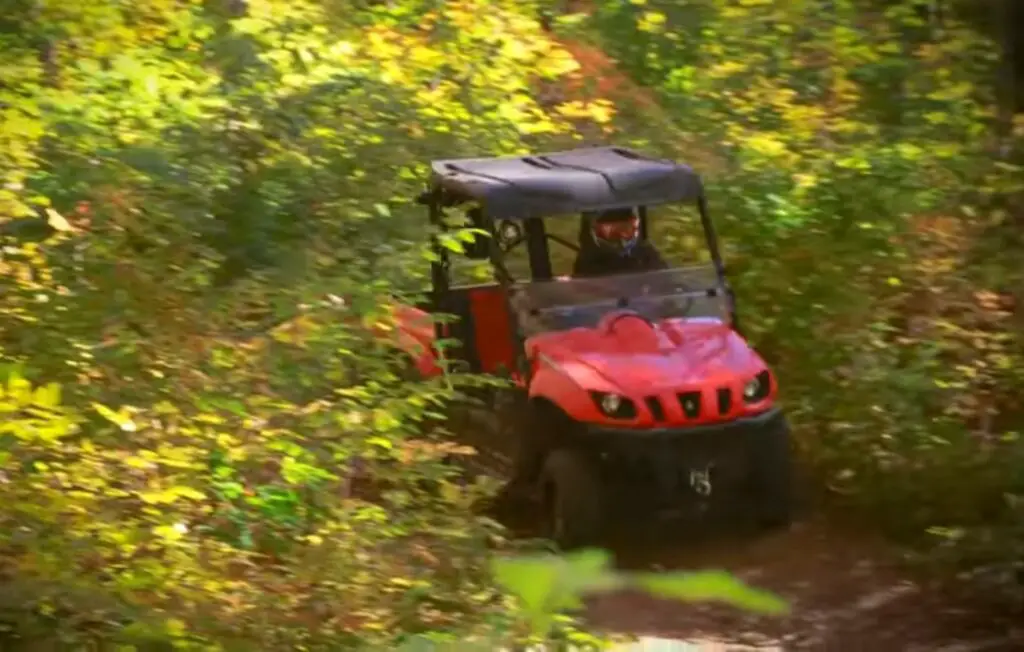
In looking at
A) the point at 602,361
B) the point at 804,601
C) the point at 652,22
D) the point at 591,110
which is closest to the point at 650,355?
the point at 602,361

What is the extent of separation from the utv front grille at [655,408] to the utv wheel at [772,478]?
1.35ft

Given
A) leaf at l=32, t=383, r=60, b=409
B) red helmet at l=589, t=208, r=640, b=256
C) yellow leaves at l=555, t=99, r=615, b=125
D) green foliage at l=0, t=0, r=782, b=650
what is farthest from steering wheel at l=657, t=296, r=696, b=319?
leaf at l=32, t=383, r=60, b=409

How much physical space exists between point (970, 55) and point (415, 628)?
258 centimetres

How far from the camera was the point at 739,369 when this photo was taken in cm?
443

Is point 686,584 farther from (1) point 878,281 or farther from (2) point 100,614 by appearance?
(1) point 878,281

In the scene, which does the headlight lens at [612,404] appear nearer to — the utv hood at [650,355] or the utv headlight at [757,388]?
the utv hood at [650,355]

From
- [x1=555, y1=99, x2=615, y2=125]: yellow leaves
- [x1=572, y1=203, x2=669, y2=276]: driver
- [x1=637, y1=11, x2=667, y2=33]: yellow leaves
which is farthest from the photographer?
[x1=637, y1=11, x2=667, y2=33]: yellow leaves

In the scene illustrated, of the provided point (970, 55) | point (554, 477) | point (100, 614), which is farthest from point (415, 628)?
point (970, 55)

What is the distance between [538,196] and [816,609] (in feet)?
6.32

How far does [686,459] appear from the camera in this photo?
428cm

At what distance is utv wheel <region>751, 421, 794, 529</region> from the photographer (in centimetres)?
443

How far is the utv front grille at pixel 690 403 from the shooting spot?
4.30m

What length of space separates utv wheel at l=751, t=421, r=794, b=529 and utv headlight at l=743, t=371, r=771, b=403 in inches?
5.5

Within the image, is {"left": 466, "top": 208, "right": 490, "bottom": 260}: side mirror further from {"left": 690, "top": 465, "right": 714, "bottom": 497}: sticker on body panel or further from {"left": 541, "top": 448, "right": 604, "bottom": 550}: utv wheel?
{"left": 690, "top": 465, "right": 714, "bottom": 497}: sticker on body panel
